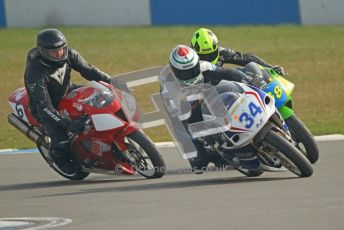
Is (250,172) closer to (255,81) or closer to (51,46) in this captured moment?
(255,81)

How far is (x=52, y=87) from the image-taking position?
35.7 ft

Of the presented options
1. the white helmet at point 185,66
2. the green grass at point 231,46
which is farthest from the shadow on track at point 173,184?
the green grass at point 231,46

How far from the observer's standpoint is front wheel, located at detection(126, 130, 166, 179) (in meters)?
10.3

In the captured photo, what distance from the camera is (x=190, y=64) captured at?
10039mm

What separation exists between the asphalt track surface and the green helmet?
1184mm

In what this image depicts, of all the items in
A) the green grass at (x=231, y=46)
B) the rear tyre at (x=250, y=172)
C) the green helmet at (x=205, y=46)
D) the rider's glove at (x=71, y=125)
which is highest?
the green helmet at (x=205, y=46)

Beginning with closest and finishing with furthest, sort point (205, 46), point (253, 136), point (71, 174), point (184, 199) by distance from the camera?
point (184, 199), point (253, 136), point (71, 174), point (205, 46)

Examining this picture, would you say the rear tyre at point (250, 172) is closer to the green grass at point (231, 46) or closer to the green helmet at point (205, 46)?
the green helmet at point (205, 46)

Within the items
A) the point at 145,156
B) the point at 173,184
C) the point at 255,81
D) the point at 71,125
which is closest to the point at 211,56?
the point at 255,81

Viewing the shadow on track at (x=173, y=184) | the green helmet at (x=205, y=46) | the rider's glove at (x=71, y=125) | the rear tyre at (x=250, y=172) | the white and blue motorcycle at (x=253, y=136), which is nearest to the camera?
the white and blue motorcycle at (x=253, y=136)

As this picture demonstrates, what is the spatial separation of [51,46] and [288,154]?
2.74m

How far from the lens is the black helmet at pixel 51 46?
10.6 m

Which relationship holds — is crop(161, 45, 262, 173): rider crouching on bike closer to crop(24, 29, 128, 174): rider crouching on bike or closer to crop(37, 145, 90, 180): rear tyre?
crop(24, 29, 128, 174): rider crouching on bike

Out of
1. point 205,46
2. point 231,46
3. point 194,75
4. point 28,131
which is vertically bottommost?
point 231,46
